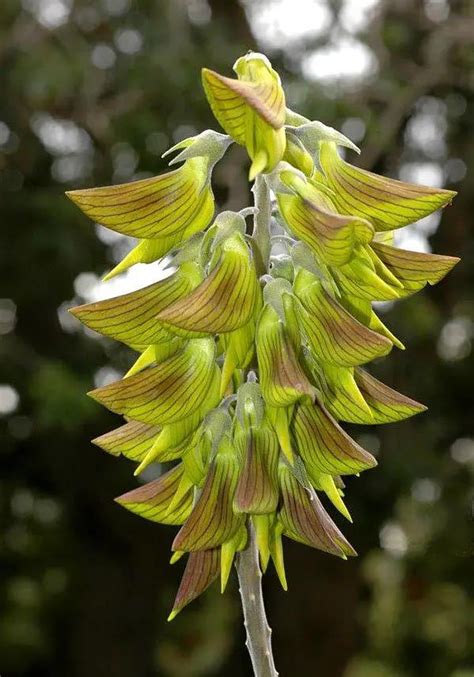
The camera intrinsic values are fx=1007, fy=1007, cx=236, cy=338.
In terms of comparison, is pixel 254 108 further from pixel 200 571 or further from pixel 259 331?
pixel 200 571

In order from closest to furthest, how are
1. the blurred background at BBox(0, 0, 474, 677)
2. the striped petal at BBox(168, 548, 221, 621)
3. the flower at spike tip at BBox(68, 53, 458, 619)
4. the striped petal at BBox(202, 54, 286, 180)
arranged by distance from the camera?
the striped petal at BBox(202, 54, 286, 180) < the flower at spike tip at BBox(68, 53, 458, 619) < the striped petal at BBox(168, 548, 221, 621) < the blurred background at BBox(0, 0, 474, 677)

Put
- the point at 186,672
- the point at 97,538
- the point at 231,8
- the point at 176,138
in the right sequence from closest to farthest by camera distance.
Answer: the point at 176,138 < the point at 231,8 < the point at 97,538 < the point at 186,672

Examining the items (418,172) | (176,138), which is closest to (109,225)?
(176,138)

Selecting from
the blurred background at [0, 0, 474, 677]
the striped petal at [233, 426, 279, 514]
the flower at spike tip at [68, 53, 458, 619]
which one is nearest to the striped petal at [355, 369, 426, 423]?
the flower at spike tip at [68, 53, 458, 619]

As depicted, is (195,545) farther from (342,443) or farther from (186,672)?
(186,672)

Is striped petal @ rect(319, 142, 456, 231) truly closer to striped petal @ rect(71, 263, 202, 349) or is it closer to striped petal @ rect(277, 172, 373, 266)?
striped petal @ rect(277, 172, 373, 266)

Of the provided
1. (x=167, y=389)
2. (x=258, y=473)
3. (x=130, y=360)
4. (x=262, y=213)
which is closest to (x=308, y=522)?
(x=258, y=473)

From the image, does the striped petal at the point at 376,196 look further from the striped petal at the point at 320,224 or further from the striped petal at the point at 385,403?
the striped petal at the point at 385,403
